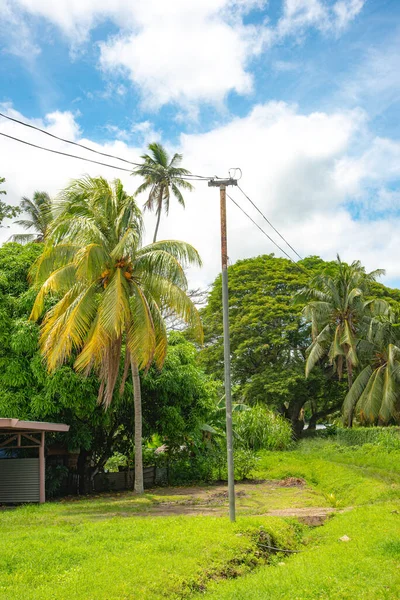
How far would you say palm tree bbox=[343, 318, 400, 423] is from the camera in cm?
2895

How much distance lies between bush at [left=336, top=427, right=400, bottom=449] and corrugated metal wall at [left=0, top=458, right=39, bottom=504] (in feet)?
50.6

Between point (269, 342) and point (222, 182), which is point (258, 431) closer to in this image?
point (269, 342)

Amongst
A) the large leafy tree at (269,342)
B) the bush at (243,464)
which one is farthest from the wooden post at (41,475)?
the large leafy tree at (269,342)

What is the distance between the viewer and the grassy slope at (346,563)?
763 centimetres

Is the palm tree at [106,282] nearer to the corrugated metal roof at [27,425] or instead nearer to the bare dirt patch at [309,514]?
the corrugated metal roof at [27,425]

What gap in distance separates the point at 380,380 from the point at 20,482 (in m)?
19.4

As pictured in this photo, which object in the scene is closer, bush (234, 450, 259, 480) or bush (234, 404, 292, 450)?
bush (234, 450, 259, 480)

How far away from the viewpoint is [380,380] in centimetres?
3005

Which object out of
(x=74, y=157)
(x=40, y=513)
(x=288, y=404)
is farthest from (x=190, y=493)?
(x=288, y=404)

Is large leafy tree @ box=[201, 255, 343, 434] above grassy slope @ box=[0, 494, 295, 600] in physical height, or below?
above

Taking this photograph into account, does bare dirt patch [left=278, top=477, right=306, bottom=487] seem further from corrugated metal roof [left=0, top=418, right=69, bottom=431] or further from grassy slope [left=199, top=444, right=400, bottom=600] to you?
corrugated metal roof [left=0, top=418, right=69, bottom=431]

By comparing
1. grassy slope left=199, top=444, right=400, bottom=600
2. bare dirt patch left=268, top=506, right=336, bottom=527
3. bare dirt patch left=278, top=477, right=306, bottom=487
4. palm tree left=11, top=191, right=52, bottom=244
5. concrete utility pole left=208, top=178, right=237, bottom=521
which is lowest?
bare dirt patch left=278, top=477, right=306, bottom=487

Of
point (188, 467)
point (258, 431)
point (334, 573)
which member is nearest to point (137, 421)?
point (188, 467)

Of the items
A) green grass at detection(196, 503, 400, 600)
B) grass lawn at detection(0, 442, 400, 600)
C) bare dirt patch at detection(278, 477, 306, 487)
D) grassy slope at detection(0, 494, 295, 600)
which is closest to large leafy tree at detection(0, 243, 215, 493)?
grass lawn at detection(0, 442, 400, 600)
